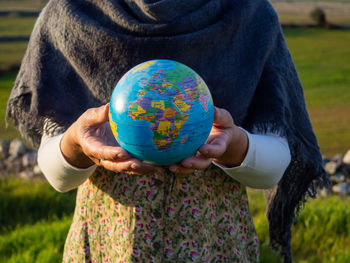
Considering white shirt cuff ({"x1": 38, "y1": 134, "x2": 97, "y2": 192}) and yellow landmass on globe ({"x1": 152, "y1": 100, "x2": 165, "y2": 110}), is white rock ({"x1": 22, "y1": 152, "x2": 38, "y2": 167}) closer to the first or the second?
white shirt cuff ({"x1": 38, "y1": 134, "x2": 97, "y2": 192})

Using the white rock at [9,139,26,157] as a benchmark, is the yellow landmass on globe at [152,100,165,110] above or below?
above

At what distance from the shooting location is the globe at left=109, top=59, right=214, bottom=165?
1.76 metres

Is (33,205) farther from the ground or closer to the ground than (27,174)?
farther from the ground

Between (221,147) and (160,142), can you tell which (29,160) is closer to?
(160,142)

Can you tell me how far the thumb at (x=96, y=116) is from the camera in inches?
71.9

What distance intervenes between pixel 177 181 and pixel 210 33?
0.66 meters

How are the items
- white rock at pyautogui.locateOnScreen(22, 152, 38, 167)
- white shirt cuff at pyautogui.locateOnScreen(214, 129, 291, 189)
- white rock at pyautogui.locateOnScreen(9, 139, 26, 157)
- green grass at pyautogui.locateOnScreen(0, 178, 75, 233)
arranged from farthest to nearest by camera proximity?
1. white rock at pyautogui.locateOnScreen(9, 139, 26, 157)
2. white rock at pyautogui.locateOnScreen(22, 152, 38, 167)
3. green grass at pyautogui.locateOnScreen(0, 178, 75, 233)
4. white shirt cuff at pyautogui.locateOnScreen(214, 129, 291, 189)

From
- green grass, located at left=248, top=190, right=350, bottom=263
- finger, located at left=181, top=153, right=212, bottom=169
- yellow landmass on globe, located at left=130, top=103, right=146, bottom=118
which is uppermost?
yellow landmass on globe, located at left=130, top=103, right=146, bottom=118

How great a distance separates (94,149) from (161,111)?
280 millimetres

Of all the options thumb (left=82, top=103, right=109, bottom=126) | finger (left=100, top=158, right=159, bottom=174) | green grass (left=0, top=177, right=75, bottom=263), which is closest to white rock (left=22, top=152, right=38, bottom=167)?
green grass (left=0, top=177, right=75, bottom=263)

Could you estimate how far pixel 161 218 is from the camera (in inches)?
78.1

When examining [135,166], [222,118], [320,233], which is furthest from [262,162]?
[320,233]

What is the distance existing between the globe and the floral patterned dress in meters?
0.21

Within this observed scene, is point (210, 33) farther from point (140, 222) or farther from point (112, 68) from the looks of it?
point (140, 222)
